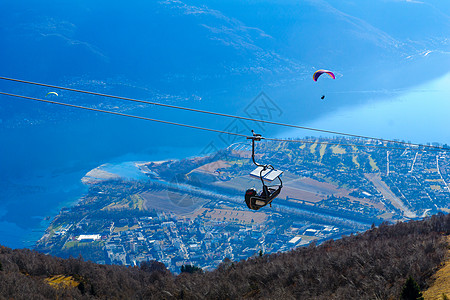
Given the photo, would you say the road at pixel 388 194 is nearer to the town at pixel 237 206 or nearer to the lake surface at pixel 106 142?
the town at pixel 237 206

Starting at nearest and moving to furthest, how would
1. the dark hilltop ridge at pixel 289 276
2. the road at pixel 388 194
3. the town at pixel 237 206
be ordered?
the dark hilltop ridge at pixel 289 276 < the town at pixel 237 206 < the road at pixel 388 194

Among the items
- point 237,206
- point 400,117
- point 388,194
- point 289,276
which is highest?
point 400,117

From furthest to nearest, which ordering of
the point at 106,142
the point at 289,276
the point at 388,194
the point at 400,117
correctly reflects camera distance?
the point at 400,117 < the point at 106,142 < the point at 388,194 < the point at 289,276

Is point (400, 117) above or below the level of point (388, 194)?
above

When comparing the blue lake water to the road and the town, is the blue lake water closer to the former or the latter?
the town

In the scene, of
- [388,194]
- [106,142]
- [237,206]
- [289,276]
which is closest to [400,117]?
[388,194]

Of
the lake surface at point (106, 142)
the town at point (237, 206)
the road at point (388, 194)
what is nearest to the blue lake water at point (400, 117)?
the lake surface at point (106, 142)

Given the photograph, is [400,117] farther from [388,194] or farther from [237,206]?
[237,206]

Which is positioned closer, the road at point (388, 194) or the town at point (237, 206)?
the town at point (237, 206)
